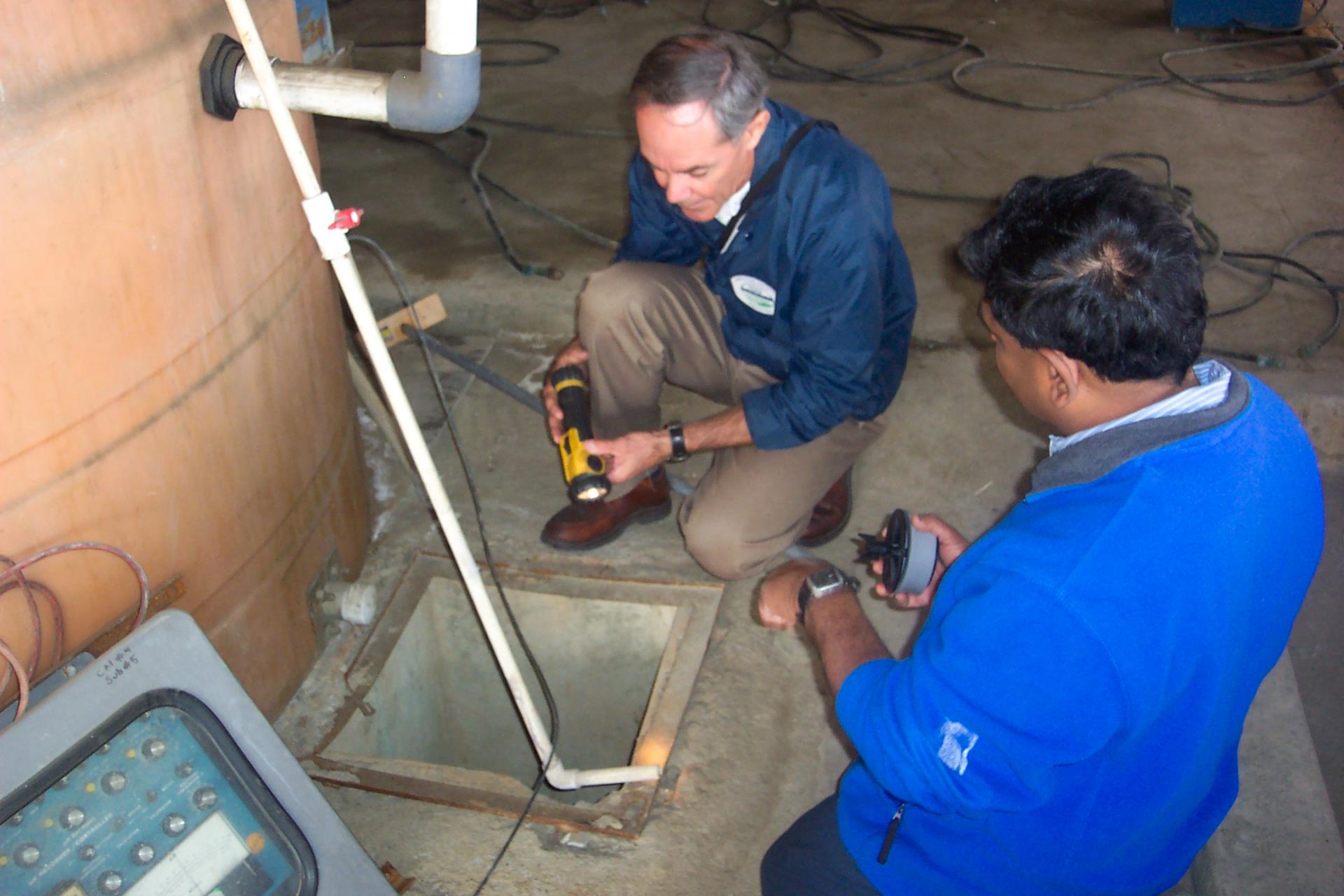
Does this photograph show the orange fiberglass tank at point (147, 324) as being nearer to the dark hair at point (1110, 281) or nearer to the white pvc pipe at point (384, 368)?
the white pvc pipe at point (384, 368)

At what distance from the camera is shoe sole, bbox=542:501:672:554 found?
7.17 ft

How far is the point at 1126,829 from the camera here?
1090 mm

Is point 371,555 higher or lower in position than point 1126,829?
lower

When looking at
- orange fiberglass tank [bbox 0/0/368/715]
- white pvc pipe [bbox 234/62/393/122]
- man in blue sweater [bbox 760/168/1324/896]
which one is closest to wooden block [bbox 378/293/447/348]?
orange fiberglass tank [bbox 0/0/368/715]

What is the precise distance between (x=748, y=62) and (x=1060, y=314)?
861 millimetres

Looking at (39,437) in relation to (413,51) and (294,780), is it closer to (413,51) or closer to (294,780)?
(294,780)

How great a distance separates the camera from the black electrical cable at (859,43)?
176 inches

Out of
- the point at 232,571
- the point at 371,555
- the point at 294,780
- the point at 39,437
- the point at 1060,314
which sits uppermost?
the point at 1060,314

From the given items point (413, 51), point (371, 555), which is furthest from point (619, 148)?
point (371, 555)

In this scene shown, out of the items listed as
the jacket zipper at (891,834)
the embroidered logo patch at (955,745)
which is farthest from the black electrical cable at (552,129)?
the embroidered logo patch at (955,745)

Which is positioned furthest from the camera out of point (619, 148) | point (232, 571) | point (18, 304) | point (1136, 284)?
point (619, 148)

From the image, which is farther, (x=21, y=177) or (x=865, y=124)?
(x=865, y=124)

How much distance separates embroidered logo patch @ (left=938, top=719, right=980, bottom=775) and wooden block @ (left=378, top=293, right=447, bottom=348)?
204 centimetres

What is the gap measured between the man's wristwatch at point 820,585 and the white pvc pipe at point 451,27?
0.80 metres
